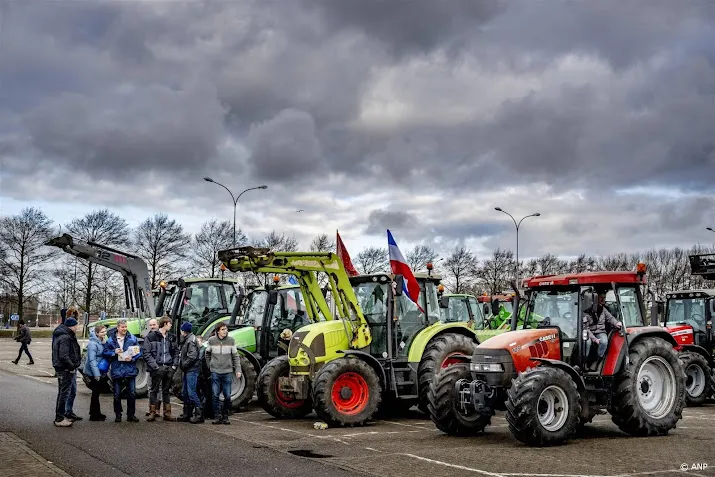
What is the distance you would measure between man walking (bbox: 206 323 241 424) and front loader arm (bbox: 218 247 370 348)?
131 centimetres

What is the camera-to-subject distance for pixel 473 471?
9.17 m

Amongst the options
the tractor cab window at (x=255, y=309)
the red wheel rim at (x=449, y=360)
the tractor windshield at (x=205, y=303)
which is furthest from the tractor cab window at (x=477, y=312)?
the red wheel rim at (x=449, y=360)

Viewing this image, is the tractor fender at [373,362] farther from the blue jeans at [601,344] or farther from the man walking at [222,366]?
the blue jeans at [601,344]

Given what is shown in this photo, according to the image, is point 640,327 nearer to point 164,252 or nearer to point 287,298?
point 287,298

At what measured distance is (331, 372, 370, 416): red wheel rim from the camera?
44.5ft

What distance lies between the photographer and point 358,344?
14680mm

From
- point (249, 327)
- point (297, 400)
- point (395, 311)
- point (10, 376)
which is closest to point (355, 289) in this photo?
point (395, 311)

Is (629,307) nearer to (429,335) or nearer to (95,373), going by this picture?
(429,335)

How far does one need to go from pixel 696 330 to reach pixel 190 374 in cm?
1165

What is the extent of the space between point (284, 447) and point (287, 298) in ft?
22.9

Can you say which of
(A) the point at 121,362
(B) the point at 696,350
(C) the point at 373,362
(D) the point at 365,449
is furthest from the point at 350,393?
(B) the point at 696,350

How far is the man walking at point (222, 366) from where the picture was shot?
14.2 m

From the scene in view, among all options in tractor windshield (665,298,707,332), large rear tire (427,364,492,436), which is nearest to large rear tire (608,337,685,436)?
large rear tire (427,364,492,436)

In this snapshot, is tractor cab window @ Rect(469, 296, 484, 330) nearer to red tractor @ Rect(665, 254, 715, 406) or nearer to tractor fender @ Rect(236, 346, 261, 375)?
red tractor @ Rect(665, 254, 715, 406)
